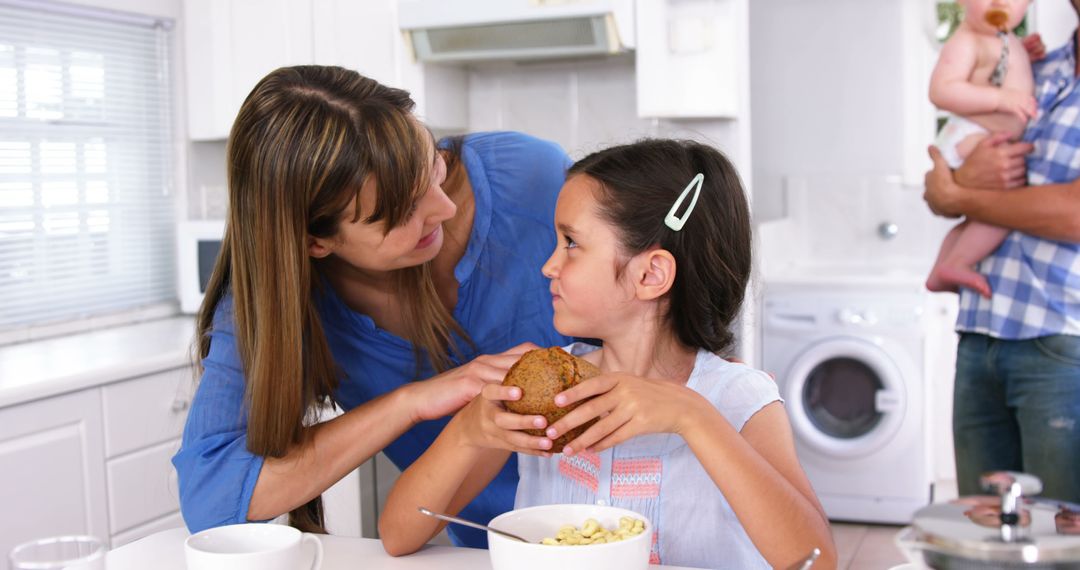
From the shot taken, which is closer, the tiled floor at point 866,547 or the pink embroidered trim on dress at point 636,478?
the pink embroidered trim on dress at point 636,478

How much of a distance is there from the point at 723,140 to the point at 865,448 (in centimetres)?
121

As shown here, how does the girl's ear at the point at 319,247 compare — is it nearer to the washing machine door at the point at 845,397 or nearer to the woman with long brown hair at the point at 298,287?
the woman with long brown hair at the point at 298,287

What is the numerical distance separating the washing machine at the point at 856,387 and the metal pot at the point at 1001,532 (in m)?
3.15

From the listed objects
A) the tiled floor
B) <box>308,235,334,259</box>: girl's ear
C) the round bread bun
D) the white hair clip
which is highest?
the white hair clip

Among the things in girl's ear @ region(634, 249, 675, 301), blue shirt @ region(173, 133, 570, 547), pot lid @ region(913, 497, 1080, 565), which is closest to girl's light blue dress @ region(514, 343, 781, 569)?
girl's ear @ region(634, 249, 675, 301)

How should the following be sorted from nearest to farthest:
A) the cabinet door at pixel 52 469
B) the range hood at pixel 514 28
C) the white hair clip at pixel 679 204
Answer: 1. the white hair clip at pixel 679 204
2. the cabinet door at pixel 52 469
3. the range hood at pixel 514 28

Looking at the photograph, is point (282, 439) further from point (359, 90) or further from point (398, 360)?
point (359, 90)

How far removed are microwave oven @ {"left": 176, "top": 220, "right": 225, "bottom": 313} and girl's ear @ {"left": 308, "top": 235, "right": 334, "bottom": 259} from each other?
7.34 feet

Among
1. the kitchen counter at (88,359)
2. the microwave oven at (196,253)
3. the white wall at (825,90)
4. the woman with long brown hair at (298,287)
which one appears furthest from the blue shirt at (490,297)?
the white wall at (825,90)

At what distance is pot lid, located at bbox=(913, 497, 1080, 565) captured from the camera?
27.0 inches

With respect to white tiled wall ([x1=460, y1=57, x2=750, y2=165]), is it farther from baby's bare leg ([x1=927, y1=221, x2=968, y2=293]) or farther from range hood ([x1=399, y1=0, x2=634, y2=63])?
baby's bare leg ([x1=927, y1=221, x2=968, y2=293])

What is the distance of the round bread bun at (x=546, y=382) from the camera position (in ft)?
3.63

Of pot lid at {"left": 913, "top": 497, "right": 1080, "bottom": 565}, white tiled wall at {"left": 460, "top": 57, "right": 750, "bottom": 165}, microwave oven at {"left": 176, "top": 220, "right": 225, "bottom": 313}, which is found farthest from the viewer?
white tiled wall at {"left": 460, "top": 57, "right": 750, "bottom": 165}

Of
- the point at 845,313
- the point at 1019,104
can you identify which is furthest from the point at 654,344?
the point at 845,313
